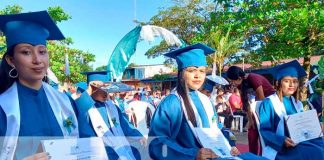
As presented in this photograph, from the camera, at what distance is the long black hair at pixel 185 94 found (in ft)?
10.2

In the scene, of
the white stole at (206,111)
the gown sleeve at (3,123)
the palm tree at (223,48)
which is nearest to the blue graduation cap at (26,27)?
the gown sleeve at (3,123)

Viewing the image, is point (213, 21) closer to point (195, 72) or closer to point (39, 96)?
point (195, 72)

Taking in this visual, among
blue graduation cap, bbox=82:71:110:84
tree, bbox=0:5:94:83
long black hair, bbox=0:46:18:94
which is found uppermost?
tree, bbox=0:5:94:83

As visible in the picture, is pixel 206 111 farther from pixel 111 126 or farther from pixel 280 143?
pixel 111 126

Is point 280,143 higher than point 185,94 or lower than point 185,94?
lower

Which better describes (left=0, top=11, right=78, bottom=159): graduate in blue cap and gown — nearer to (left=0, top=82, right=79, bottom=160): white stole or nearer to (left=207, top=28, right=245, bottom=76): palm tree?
(left=0, top=82, right=79, bottom=160): white stole

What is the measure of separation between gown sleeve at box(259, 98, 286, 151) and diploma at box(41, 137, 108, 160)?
2.19 metres

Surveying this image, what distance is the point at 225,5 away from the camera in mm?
9250

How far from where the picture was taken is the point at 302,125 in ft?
12.6

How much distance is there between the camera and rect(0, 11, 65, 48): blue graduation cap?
Answer: 240 centimetres

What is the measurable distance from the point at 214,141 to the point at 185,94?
480mm

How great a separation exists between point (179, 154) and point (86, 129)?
2.32 feet

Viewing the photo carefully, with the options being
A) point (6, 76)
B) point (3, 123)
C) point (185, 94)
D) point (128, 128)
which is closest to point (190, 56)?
point (185, 94)

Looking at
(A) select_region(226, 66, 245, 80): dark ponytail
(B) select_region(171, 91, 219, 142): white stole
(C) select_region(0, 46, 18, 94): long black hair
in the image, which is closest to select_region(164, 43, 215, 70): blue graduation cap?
(B) select_region(171, 91, 219, 142): white stole
